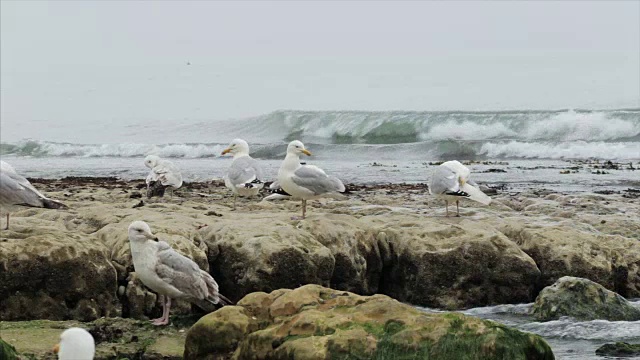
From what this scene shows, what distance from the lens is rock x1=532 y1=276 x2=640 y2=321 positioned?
8.49m

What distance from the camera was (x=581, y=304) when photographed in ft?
28.0

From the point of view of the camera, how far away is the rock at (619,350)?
7332 mm

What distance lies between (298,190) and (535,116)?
2655 cm

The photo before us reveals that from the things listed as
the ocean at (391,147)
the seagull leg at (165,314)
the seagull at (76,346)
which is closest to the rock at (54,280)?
the seagull leg at (165,314)

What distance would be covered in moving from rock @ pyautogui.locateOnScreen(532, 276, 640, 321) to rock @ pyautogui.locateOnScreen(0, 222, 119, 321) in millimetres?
3601

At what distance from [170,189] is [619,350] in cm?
891

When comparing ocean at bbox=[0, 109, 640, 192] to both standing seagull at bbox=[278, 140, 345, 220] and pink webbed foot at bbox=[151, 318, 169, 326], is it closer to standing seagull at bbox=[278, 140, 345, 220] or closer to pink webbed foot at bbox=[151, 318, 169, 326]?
standing seagull at bbox=[278, 140, 345, 220]

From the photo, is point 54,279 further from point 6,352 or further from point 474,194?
point 474,194

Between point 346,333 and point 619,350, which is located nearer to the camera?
point 346,333

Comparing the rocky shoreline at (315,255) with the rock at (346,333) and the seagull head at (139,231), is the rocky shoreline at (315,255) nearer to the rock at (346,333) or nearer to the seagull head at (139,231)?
the seagull head at (139,231)

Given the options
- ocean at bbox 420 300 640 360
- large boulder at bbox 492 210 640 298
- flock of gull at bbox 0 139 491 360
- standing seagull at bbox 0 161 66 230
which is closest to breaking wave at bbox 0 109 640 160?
flock of gull at bbox 0 139 491 360

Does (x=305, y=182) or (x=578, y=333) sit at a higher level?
(x=305, y=182)

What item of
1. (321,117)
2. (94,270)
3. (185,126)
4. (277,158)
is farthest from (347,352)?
(185,126)

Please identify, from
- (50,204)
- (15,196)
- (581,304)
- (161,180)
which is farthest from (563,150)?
(15,196)
